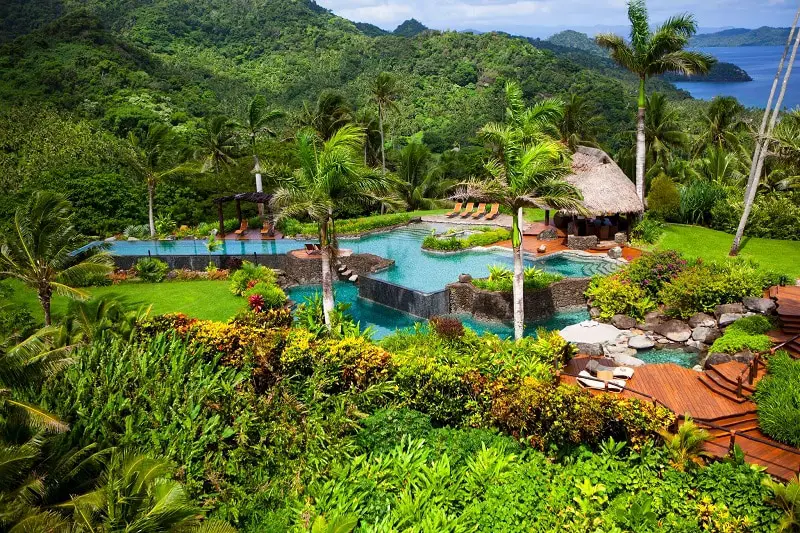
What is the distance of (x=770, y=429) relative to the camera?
9.70 metres

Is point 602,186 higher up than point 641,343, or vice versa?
point 602,186

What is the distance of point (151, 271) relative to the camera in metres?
22.2

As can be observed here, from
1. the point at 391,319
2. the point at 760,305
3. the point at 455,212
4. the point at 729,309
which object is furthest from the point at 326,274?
the point at 455,212

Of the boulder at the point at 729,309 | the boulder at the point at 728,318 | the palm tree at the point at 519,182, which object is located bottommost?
the boulder at the point at 728,318

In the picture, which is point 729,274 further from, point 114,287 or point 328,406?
point 114,287

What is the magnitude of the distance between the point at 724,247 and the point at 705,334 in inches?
310

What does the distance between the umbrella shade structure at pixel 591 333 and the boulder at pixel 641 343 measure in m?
0.42

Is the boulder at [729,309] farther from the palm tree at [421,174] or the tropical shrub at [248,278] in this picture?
the palm tree at [421,174]

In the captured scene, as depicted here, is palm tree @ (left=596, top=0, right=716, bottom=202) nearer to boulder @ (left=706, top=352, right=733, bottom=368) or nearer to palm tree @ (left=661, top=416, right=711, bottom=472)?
boulder @ (left=706, top=352, right=733, bottom=368)

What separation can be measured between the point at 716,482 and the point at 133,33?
3939 inches

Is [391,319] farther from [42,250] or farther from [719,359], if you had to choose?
[42,250]

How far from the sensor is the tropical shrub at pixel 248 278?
19688mm

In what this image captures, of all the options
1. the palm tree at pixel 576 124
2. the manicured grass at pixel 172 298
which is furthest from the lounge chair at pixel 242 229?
the palm tree at pixel 576 124

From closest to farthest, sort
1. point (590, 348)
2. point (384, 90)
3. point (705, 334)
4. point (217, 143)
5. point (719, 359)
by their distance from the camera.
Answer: point (719, 359) < point (590, 348) < point (705, 334) < point (217, 143) < point (384, 90)
